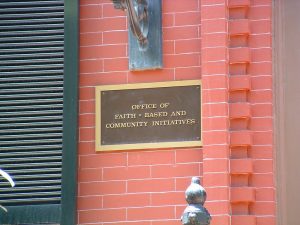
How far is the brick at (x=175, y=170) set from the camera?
819 cm

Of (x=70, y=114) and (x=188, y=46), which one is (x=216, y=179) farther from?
(x=70, y=114)

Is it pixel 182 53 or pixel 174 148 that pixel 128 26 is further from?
pixel 174 148

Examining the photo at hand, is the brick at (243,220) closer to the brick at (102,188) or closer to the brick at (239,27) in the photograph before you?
the brick at (102,188)

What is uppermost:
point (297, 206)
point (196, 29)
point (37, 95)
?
point (196, 29)

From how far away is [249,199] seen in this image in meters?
7.93

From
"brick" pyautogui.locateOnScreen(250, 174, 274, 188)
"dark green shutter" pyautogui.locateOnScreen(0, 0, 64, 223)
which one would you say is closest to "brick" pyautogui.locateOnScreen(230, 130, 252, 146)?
"brick" pyautogui.locateOnScreen(250, 174, 274, 188)

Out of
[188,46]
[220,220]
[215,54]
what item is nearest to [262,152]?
[220,220]

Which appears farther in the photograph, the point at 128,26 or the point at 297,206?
the point at 128,26

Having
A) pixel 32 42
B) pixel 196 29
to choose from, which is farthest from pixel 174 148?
pixel 32 42

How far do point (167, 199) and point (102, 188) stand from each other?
588 mm

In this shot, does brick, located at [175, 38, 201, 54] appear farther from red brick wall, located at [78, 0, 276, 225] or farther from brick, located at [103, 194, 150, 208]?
brick, located at [103, 194, 150, 208]

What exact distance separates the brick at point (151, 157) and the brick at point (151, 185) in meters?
0.16

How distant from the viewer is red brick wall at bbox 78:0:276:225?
8000 millimetres

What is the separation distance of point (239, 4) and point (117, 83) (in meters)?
1.28
